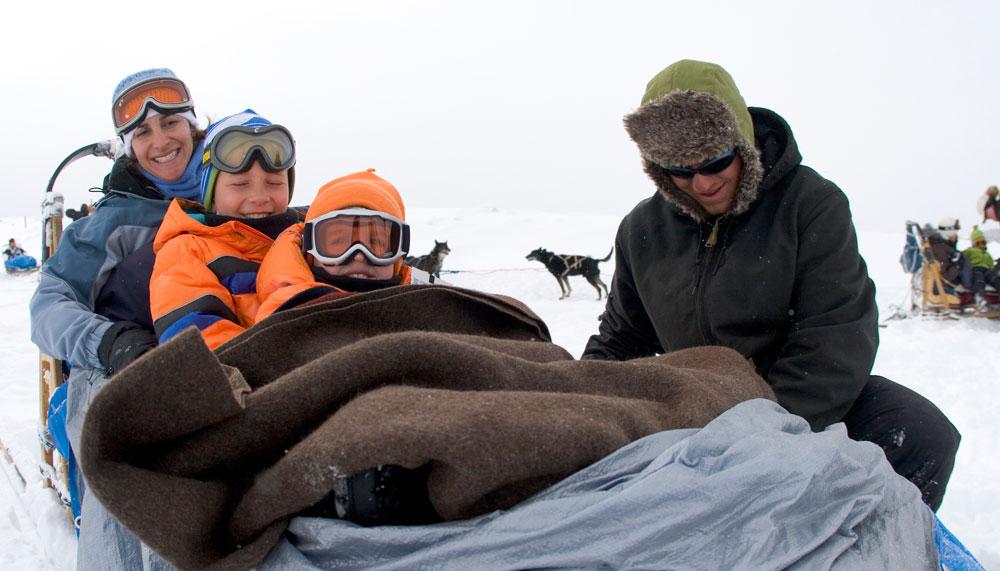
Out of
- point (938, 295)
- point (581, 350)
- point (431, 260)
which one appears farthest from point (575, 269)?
point (938, 295)

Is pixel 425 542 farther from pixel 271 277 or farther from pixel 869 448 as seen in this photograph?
pixel 271 277

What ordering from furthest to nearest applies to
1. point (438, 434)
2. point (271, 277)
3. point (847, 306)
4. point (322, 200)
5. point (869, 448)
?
point (322, 200)
point (271, 277)
point (847, 306)
point (869, 448)
point (438, 434)

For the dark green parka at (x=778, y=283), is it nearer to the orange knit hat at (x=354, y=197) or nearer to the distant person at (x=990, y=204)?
the orange knit hat at (x=354, y=197)

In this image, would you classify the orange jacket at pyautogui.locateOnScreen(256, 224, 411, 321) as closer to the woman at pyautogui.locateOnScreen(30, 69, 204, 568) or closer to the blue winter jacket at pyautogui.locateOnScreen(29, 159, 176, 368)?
the woman at pyautogui.locateOnScreen(30, 69, 204, 568)

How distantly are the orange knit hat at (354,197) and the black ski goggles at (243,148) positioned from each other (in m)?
0.35

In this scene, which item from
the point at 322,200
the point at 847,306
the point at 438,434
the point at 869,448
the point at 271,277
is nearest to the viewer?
the point at 438,434

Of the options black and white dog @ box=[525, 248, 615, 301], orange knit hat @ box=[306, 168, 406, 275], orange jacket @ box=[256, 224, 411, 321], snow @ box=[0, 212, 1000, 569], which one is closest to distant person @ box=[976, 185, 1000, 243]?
snow @ box=[0, 212, 1000, 569]

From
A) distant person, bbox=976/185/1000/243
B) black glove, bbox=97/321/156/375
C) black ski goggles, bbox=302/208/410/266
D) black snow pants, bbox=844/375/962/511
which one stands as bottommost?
distant person, bbox=976/185/1000/243

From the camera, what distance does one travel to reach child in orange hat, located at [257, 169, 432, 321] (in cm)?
194

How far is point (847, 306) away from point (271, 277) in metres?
1.52

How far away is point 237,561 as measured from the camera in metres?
0.97

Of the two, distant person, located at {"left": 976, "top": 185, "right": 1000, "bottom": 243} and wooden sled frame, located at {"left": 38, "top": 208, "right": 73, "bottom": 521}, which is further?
distant person, located at {"left": 976, "top": 185, "right": 1000, "bottom": 243}

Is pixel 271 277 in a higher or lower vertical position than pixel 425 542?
higher

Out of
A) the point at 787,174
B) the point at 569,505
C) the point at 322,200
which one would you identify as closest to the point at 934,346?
the point at 787,174
